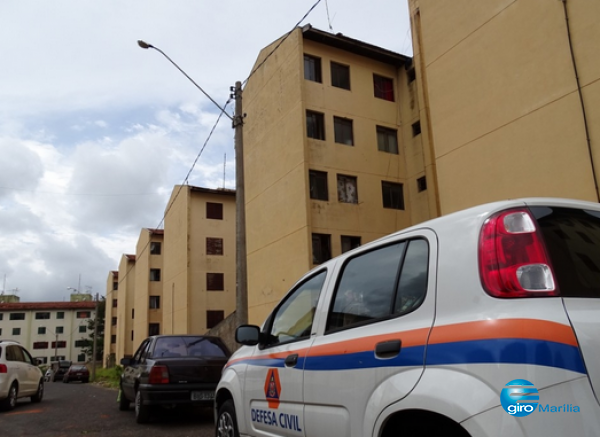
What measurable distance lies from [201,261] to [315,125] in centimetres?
1710

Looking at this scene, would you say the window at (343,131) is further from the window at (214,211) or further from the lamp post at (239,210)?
the window at (214,211)

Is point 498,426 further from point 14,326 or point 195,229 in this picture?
point 14,326

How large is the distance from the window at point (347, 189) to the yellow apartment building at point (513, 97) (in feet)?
23.9

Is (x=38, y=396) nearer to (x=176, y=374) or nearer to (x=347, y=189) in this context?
(x=176, y=374)

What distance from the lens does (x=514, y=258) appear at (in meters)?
2.26

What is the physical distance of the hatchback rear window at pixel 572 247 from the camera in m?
2.18

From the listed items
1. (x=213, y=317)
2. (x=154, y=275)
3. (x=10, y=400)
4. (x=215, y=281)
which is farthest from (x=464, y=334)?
(x=154, y=275)

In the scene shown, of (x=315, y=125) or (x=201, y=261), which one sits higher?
(x=315, y=125)

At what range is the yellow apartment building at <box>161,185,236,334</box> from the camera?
117ft

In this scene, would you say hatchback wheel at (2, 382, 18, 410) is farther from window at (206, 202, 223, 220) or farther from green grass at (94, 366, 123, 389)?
window at (206, 202, 223, 220)

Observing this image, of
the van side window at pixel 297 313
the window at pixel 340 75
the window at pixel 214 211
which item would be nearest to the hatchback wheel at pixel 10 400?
the van side window at pixel 297 313

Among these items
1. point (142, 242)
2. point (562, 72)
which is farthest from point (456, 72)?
point (142, 242)

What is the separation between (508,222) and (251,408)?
8.82ft

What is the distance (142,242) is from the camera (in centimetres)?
5041
